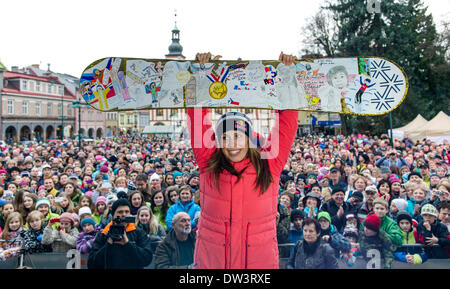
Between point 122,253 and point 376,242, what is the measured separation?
297 cm

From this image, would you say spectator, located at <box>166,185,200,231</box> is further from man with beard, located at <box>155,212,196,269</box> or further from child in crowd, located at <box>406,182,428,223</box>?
child in crowd, located at <box>406,182,428,223</box>

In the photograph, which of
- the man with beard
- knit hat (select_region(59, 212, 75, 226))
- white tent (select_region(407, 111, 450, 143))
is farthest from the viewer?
white tent (select_region(407, 111, 450, 143))

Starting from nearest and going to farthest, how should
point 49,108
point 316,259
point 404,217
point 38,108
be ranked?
point 316,259
point 404,217
point 38,108
point 49,108

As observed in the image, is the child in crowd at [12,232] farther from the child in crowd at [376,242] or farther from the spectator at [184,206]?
the child in crowd at [376,242]

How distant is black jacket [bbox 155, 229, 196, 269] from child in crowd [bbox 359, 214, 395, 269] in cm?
210

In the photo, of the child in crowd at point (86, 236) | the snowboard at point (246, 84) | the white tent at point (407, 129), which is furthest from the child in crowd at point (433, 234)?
the white tent at point (407, 129)

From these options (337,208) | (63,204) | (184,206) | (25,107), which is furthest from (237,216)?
(25,107)

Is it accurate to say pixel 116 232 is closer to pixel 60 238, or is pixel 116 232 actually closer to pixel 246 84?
pixel 60 238

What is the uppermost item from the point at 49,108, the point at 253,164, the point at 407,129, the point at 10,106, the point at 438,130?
the point at 49,108

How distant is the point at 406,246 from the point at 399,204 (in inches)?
37.7

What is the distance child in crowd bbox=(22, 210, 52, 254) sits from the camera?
14.1 feet

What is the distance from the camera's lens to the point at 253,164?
92.1 inches

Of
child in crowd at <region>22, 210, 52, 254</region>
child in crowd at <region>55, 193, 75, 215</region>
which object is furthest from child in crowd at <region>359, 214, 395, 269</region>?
child in crowd at <region>55, 193, 75, 215</region>
